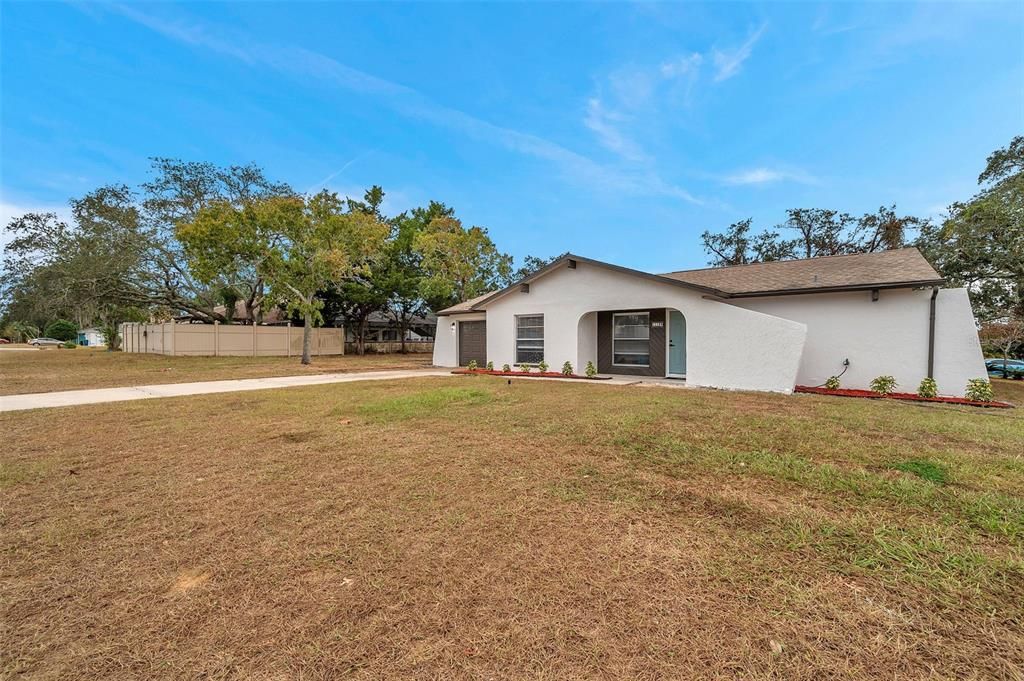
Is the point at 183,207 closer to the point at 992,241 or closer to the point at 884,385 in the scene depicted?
the point at 884,385

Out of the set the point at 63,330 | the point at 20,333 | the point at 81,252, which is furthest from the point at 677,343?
the point at 20,333

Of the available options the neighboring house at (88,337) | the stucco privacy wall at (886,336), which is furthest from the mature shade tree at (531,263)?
the neighboring house at (88,337)

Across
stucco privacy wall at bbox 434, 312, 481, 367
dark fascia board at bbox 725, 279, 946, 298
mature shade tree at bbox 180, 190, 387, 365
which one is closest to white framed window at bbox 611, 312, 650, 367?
dark fascia board at bbox 725, 279, 946, 298

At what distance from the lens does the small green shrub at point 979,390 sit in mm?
8906

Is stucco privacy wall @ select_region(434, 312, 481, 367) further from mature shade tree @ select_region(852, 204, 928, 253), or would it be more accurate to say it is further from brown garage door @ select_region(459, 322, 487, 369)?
mature shade tree @ select_region(852, 204, 928, 253)

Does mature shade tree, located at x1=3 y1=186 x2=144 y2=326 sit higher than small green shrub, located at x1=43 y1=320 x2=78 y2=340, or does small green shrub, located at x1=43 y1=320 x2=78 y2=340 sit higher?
mature shade tree, located at x1=3 y1=186 x2=144 y2=326

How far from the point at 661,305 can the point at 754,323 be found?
2408 mm

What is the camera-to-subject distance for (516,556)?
274 cm

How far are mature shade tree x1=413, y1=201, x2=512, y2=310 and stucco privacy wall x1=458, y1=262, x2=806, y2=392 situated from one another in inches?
473

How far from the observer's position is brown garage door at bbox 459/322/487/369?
18422mm

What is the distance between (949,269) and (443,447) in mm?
19497

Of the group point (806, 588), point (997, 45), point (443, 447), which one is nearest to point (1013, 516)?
point (806, 588)

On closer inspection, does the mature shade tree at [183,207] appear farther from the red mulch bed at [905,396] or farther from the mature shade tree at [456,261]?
the red mulch bed at [905,396]

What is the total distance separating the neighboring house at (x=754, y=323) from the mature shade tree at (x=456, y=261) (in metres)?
12.2
